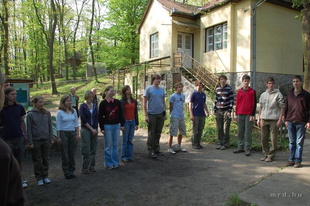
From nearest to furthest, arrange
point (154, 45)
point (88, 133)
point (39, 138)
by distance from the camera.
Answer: point (39, 138), point (88, 133), point (154, 45)

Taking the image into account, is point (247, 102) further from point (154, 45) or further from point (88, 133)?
point (154, 45)

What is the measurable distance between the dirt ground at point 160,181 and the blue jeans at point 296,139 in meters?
0.40

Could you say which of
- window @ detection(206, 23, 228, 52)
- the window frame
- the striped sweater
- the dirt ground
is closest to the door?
window @ detection(206, 23, 228, 52)

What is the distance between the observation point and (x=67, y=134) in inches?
192

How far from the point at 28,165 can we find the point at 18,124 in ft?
6.92

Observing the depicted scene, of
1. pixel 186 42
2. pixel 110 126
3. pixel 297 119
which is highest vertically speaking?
pixel 186 42

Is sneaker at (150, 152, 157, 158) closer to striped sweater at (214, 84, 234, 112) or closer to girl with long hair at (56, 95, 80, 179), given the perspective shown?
girl with long hair at (56, 95, 80, 179)

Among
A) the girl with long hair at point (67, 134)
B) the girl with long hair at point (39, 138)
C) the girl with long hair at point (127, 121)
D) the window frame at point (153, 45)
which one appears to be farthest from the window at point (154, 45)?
the girl with long hair at point (39, 138)

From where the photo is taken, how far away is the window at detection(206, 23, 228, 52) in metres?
14.3

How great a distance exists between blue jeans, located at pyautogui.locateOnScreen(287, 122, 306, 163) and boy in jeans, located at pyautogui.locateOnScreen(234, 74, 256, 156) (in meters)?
1.14

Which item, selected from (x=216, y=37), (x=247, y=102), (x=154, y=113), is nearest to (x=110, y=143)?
(x=154, y=113)

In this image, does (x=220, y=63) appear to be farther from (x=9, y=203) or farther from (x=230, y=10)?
(x=9, y=203)

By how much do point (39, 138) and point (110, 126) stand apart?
153cm

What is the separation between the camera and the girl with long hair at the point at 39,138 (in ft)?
15.0
